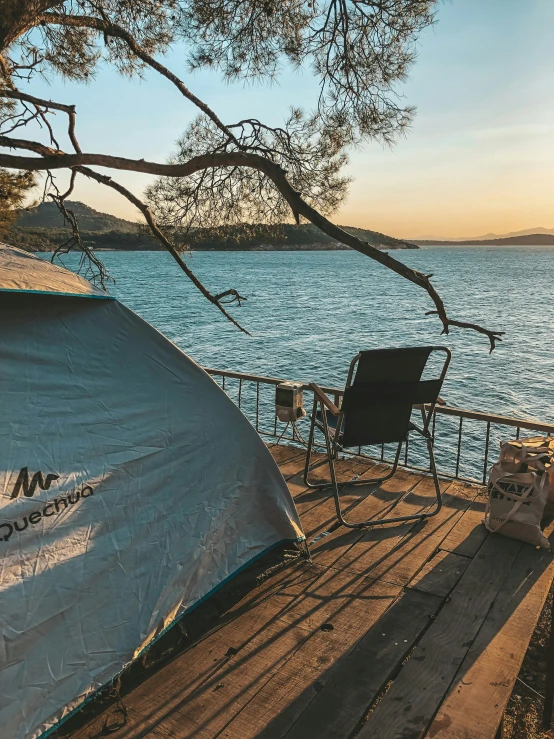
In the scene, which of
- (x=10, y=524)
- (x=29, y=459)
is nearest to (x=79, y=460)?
(x=29, y=459)

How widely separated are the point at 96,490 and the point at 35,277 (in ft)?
3.52

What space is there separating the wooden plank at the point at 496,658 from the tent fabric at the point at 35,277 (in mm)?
2625

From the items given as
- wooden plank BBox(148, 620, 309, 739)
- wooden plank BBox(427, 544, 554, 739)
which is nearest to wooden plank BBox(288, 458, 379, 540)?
wooden plank BBox(148, 620, 309, 739)

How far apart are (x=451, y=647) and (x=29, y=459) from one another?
233cm

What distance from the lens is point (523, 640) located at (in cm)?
312

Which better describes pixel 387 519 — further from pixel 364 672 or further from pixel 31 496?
pixel 31 496

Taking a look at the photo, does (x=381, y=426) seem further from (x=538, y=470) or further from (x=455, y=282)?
(x=455, y=282)

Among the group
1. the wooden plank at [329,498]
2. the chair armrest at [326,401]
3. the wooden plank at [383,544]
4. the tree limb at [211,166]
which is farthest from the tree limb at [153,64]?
the wooden plank at [383,544]

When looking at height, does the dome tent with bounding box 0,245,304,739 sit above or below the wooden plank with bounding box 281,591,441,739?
above

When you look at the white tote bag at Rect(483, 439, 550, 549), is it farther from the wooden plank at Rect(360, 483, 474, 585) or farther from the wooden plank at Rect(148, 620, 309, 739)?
the wooden plank at Rect(148, 620, 309, 739)

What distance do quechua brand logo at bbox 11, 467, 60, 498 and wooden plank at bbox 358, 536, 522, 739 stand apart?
1741 millimetres

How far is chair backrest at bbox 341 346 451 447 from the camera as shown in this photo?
425cm

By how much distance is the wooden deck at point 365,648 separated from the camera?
8.45 feet

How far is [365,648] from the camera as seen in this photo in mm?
3070
